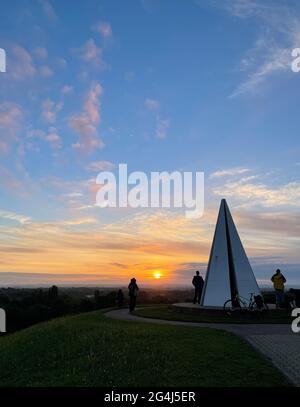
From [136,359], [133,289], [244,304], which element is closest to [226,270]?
[244,304]

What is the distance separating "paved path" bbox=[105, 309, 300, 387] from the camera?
29.6ft

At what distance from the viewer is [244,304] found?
753 inches

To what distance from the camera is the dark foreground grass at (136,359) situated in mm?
8469

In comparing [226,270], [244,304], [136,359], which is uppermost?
[226,270]

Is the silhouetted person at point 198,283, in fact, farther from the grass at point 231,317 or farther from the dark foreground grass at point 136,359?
the dark foreground grass at point 136,359

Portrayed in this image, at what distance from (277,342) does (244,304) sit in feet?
25.1

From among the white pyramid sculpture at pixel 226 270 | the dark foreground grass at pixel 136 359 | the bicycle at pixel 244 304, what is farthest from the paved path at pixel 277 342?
the white pyramid sculpture at pixel 226 270

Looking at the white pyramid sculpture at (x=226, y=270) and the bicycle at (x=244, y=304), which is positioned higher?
the white pyramid sculpture at (x=226, y=270)

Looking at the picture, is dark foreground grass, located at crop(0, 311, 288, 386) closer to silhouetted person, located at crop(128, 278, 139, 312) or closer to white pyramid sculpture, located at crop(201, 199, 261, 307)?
silhouetted person, located at crop(128, 278, 139, 312)

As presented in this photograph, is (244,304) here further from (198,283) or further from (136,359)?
(136,359)

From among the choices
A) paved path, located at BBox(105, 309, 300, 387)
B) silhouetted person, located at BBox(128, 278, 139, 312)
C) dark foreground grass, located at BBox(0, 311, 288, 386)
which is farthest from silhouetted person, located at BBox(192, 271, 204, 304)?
dark foreground grass, located at BBox(0, 311, 288, 386)

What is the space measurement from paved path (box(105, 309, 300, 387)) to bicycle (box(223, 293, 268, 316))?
242 centimetres

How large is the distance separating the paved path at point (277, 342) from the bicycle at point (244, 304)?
7.94 ft
